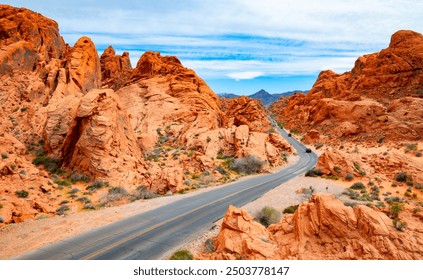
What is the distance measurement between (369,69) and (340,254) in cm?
7364

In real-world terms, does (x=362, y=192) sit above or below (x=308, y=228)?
below

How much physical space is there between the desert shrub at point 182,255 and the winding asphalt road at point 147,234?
1.97 feet

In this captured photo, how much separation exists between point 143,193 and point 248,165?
674 inches

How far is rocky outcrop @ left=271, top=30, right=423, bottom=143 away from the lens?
4419 cm

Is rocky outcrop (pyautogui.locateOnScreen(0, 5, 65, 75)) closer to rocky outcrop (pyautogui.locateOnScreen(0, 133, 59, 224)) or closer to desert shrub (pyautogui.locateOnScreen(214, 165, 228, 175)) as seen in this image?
rocky outcrop (pyautogui.locateOnScreen(0, 133, 59, 224))

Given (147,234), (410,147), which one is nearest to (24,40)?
(147,234)

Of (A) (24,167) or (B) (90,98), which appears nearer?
(A) (24,167)

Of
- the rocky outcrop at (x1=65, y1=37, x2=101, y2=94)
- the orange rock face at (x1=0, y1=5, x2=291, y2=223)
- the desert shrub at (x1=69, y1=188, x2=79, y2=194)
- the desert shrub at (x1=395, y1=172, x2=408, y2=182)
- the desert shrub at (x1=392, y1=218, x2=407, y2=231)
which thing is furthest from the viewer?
the rocky outcrop at (x1=65, y1=37, x2=101, y2=94)

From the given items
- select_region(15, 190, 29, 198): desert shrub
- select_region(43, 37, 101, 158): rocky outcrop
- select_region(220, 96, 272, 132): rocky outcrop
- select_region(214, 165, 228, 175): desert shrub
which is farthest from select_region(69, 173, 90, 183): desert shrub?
select_region(220, 96, 272, 132): rocky outcrop

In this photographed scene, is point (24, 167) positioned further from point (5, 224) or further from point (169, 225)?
point (169, 225)

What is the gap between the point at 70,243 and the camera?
11.7m

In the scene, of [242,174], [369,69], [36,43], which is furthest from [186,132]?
[369,69]

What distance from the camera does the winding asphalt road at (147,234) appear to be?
10.7 meters

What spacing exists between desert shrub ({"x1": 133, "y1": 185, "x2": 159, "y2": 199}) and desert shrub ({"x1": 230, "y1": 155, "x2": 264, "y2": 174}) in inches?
580
